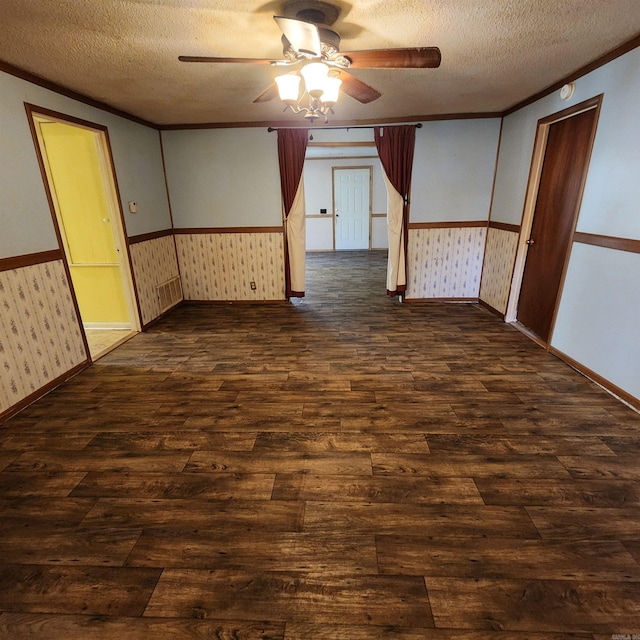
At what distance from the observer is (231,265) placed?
16.4ft

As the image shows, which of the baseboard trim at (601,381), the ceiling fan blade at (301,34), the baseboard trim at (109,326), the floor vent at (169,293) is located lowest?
the baseboard trim at (109,326)

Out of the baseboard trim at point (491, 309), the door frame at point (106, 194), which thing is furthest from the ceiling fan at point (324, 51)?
the baseboard trim at point (491, 309)

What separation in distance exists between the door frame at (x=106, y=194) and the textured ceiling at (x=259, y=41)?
0.27 meters

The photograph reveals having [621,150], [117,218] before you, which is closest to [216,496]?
[117,218]

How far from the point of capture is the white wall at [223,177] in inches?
180

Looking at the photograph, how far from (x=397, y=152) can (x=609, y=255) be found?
2.69 meters

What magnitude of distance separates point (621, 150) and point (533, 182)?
1136 millimetres

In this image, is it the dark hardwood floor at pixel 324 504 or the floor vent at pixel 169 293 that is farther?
the floor vent at pixel 169 293

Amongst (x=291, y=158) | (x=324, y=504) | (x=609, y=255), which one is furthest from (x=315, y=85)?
(x=291, y=158)

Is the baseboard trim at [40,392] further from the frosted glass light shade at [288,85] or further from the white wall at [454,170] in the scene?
the white wall at [454,170]

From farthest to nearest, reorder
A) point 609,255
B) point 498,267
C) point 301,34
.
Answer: point 498,267
point 609,255
point 301,34

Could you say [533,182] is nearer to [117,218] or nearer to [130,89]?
[130,89]

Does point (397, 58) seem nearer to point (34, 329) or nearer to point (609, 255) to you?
point (609, 255)

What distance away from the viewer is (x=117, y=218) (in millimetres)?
3803
